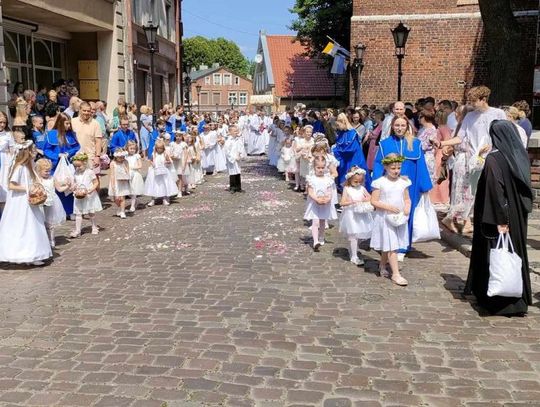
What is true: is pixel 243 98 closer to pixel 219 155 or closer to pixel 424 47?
pixel 424 47

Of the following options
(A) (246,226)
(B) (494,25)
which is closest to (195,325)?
(A) (246,226)

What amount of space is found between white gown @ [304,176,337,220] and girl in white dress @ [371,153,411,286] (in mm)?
1493

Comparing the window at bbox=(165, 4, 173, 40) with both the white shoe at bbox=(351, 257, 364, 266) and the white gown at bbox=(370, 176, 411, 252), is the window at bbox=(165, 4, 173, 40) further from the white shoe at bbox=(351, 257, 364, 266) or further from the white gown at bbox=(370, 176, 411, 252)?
the white gown at bbox=(370, 176, 411, 252)

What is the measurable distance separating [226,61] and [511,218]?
3981 inches

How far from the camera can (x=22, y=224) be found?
7.41 m

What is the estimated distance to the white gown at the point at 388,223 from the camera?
672 centimetres

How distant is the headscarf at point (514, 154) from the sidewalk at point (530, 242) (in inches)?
63.4

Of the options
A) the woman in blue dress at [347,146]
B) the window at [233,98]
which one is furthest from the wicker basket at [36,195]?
the window at [233,98]

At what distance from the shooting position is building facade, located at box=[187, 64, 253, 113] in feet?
328

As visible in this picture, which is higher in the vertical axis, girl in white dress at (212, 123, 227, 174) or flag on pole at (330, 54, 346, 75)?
flag on pole at (330, 54, 346, 75)

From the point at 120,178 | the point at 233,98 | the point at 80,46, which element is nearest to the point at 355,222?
the point at 120,178

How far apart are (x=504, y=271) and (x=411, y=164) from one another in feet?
7.60

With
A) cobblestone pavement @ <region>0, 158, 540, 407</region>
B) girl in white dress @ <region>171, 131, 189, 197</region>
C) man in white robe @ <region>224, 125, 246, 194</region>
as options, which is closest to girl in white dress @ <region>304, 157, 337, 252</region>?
cobblestone pavement @ <region>0, 158, 540, 407</region>

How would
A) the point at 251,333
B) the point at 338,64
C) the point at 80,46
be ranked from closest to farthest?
the point at 251,333, the point at 80,46, the point at 338,64
